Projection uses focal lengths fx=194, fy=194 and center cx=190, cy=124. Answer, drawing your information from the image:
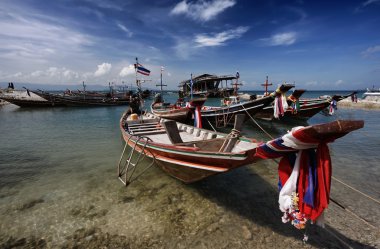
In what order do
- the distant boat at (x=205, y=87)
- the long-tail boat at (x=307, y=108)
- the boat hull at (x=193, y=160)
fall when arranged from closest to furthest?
the boat hull at (x=193, y=160) → the long-tail boat at (x=307, y=108) → the distant boat at (x=205, y=87)

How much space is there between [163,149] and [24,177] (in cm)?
691

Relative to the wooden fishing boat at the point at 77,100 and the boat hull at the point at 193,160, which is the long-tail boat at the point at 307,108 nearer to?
the boat hull at the point at 193,160

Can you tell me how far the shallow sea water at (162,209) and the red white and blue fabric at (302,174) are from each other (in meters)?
1.13

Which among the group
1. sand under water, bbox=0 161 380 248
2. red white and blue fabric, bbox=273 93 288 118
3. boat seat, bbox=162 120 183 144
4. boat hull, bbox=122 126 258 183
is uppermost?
red white and blue fabric, bbox=273 93 288 118

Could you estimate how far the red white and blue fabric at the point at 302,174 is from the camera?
127 inches

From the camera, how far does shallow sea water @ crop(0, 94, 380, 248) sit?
506 centimetres

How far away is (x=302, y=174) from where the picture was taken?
138 inches

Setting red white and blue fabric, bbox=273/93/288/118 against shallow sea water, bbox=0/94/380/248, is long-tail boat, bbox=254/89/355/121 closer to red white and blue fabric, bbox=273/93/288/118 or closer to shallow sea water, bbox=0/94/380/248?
red white and blue fabric, bbox=273/93/288/118

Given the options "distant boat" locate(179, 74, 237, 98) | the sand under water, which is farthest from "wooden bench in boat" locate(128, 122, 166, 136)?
"distant boat" locate(179, 74, 237, 98)

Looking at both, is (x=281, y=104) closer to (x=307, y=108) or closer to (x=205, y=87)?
(x=307, y=108)

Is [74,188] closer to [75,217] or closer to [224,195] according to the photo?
[75,217]

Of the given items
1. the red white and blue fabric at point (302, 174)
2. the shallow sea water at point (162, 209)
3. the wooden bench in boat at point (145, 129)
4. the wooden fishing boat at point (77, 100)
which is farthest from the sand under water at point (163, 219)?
the wooden fishing boat at point (77, 100)

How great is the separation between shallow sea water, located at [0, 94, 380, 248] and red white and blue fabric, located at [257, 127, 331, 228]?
1129 millimetres

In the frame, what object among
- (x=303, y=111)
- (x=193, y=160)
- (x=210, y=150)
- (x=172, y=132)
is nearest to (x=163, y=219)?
(x=193, y=160)
